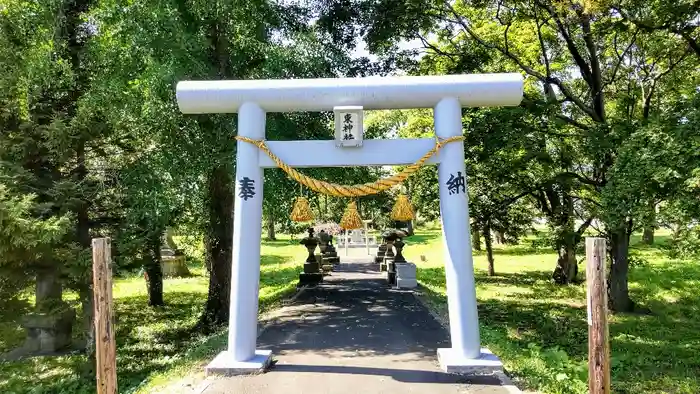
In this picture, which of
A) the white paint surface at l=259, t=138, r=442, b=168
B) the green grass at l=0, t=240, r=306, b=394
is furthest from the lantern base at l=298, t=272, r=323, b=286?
the white paint surface at l=259, t=138, r=442, b=168

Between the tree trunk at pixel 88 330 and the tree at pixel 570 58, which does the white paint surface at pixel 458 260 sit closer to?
the tree at pixel 570 58

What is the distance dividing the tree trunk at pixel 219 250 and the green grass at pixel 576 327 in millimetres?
4799

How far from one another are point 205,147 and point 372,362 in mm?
5303

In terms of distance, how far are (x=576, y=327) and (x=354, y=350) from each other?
6692 mm

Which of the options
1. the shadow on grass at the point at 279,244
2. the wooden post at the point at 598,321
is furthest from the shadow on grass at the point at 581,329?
the shadow on grass at the point at 279,244

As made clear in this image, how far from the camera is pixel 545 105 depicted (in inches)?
465

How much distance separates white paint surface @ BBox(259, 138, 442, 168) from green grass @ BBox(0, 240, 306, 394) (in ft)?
10.0

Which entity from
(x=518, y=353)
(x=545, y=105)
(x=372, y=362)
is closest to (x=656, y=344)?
(x=518, y=353)

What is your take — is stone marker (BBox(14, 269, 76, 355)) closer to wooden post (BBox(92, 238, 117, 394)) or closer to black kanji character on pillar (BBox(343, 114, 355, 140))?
wooden post (BBox(92, 238, 117, 394))

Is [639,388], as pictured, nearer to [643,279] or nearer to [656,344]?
[656,344]

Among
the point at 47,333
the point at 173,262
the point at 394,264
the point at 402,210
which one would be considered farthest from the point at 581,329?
the point at 173,262

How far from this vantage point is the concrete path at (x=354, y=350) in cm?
557

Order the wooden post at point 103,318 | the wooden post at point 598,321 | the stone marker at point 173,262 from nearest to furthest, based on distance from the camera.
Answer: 1. the wooden post at point 598,321
2. the wooden post at point 103,318
3. the stone marker at point 173,262

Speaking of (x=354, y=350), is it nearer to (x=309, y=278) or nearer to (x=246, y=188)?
(x=246, y=188)
